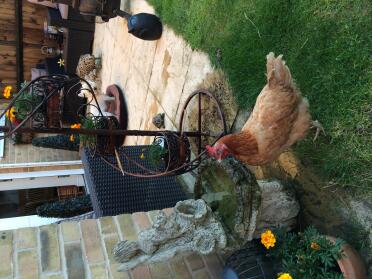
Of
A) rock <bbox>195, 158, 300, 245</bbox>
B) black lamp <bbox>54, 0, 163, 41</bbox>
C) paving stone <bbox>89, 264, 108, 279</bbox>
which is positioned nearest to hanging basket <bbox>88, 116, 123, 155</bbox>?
rock <bbox>195, 158, 300, 245</bbox>

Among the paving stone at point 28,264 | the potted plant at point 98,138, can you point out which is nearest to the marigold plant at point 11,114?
the potted plant at point 98,138

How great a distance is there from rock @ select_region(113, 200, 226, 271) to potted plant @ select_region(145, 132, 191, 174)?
2.20ft

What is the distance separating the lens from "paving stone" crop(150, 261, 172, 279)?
8.08ft

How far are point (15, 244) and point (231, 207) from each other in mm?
1571

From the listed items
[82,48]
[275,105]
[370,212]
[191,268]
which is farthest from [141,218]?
[82,48]

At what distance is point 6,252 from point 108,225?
75 cm

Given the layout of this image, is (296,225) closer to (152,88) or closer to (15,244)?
(15,244)

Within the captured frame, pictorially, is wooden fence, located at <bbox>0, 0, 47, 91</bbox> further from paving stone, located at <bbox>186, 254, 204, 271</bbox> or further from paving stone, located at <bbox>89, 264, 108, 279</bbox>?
paving stone, located at <bbox>186, 254, 204, 271</bbox>

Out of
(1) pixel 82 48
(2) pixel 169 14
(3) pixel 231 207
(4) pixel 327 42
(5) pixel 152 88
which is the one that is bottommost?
(1) pixel 82 48

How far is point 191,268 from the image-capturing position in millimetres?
2562

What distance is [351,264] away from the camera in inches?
74.0

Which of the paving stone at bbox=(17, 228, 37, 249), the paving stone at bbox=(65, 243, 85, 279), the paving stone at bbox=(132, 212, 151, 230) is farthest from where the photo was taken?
the paving stone at bbox=(132, 212, 151, 230)

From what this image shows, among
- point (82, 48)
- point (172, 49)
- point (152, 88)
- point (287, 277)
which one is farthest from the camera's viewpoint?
point (82, 48)

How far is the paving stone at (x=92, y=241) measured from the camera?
2.45 metres
